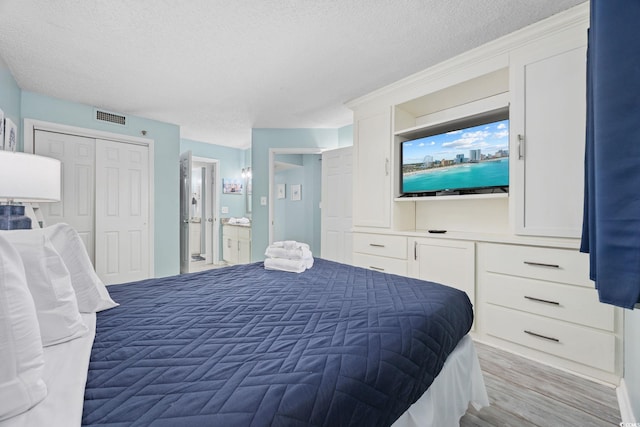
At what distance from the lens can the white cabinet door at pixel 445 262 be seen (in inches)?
95.0

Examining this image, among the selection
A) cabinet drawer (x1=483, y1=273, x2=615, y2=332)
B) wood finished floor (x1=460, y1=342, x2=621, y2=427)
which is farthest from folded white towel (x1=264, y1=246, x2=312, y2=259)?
cabinet drawer (x1=483, y1=273, x2=615, y2=332)

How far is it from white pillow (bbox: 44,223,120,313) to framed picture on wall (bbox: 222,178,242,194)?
4.91 meters

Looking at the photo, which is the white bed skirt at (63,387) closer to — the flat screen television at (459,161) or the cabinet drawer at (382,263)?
the cabinet drawer at (382,263)

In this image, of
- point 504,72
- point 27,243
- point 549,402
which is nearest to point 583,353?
point 549,402

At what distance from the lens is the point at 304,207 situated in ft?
18.2

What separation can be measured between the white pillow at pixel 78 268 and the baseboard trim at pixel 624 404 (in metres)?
2.46

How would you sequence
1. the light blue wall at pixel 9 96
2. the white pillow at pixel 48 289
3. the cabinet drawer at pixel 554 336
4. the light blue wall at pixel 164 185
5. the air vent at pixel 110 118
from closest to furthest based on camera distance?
1. the white pillow at pixel 48 289
2. the cabinet drawer at pixel 554 336
3. the light blue wall at pixel 9 96
4. the air vent at pixel 110 118
5. the light blue wall at pixel 164 185

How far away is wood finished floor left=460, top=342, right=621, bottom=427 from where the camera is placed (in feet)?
4.91

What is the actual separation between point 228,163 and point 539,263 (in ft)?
18.2

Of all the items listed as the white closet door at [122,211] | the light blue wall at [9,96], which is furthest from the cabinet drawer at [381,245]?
the light blue wall at [9,96]

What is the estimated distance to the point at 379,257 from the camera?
3.11 meters

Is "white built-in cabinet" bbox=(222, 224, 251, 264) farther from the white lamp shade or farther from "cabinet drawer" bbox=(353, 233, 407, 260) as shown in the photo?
the white lamp shade

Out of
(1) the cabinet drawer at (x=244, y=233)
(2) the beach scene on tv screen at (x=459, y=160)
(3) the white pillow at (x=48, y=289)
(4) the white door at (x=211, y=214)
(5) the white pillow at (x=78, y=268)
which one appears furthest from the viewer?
(4) the white door at (x=211, y=214)

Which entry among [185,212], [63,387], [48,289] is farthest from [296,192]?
[63,387]
